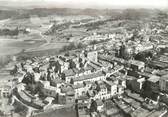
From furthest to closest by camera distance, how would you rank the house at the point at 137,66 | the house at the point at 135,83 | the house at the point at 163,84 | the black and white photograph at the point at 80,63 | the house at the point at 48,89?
the house at the point at 137,66 < the house at the point at 135,83 < the house at the point at 163,84 < the house at the point at 48,89 < the black and white photograph at the point at 80,63

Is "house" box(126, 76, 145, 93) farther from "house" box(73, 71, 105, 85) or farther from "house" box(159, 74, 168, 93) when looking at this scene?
"house" box(73, 71, 105, 85)

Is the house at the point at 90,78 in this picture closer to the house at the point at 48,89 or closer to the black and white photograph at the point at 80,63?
the black and white photograph at the point at 80,63

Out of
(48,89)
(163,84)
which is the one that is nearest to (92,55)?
(48,89)

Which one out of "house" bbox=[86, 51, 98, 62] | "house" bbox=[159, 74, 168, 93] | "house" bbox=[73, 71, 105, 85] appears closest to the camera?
"house" bbox=[159, 74, 168, 93]

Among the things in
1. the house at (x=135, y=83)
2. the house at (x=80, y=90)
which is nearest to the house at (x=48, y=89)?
the house at (x=80, y=90)

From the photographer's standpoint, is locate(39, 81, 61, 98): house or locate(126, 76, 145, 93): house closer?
locate(39, 81, 61, 98): house

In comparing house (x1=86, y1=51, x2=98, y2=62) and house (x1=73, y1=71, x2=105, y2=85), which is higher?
house (x1=86, y1=51, x2=98, y2=62)

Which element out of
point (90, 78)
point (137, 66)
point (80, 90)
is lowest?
point (80, 90)

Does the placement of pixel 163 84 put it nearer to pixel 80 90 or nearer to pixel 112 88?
pixel 112 88

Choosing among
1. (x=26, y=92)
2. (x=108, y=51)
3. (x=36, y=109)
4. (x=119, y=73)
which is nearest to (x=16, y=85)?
(x=26, y=92)

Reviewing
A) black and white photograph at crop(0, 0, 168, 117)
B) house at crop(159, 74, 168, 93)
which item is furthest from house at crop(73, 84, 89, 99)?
house at crop(159, 74, 168, 93)
